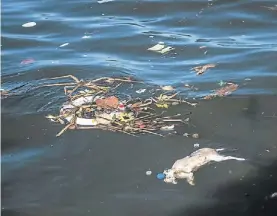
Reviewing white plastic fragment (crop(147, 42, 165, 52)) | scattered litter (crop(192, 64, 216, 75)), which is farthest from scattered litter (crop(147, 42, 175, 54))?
scattered litter (crop(192, 64, 216, 75))

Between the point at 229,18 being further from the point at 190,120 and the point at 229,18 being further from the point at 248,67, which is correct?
the point at 190,120

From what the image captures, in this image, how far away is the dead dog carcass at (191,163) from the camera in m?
2.59

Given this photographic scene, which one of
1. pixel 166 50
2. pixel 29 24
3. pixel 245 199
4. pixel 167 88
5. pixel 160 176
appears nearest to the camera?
pixel 245 199

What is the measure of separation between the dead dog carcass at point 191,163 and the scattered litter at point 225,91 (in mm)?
604

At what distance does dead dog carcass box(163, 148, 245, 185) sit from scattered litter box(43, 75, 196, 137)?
1.02ft

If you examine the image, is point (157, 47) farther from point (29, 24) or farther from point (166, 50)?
point (29, 24)

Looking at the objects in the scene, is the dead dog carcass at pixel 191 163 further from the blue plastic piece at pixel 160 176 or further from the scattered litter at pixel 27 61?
the scattered litter at pixel 27 61

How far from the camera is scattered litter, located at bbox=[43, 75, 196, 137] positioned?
119 inches

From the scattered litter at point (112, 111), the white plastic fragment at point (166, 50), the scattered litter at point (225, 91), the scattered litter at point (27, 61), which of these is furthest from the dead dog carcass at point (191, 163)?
the scattered litter at point (27, 61)

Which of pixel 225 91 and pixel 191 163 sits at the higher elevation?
pixel 225 91

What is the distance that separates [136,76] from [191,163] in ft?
3.71

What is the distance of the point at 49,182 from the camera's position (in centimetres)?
266

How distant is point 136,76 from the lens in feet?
11.9

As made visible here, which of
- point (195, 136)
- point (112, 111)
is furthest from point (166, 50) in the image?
point (195, 136)
